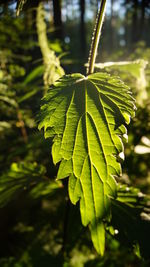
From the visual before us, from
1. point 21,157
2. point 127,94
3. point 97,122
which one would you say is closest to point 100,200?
point 97,122

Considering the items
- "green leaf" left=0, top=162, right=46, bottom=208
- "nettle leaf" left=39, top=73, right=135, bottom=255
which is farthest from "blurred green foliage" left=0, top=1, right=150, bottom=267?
"nettle leaf" left=39, top=73, right=135, bottom=255

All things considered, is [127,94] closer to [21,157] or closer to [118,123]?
[118,123]

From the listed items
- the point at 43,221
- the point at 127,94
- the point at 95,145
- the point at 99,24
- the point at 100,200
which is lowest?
the point at 43,221

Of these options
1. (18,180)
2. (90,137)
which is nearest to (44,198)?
(18,180)

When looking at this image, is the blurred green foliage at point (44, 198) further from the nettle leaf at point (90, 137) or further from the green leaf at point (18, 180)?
the nettle leaf at point (90, 137)

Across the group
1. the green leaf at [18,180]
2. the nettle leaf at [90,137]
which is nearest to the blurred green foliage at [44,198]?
the green leaf at [18,180]

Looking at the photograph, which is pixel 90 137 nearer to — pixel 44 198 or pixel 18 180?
pixel 18 180

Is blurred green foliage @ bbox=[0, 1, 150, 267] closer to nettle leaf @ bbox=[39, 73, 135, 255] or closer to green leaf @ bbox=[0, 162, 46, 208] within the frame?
green leaf @ bbox=[0, 162, 46, 208]

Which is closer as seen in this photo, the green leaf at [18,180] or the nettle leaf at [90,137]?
the nettle leaf at [90,137]
